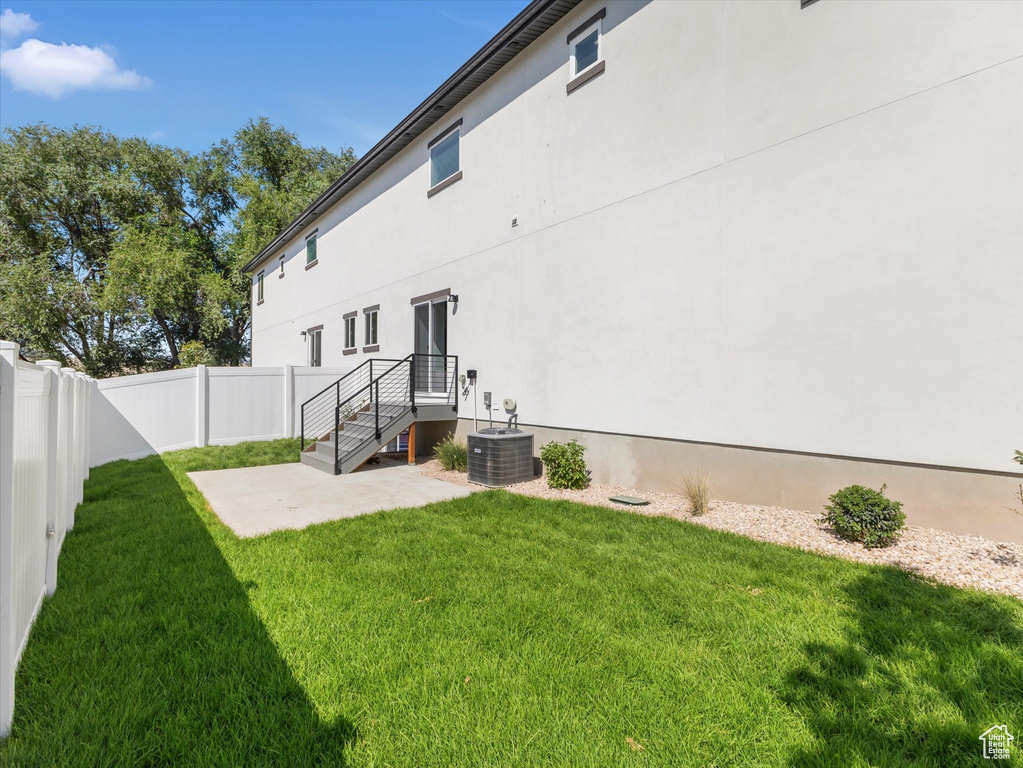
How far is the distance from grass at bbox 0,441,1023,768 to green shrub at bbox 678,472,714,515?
1283mm

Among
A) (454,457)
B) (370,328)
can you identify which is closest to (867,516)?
(454,457)

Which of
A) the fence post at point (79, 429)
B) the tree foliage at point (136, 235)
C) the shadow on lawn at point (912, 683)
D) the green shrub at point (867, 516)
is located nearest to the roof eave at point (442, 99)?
the green shrub at point (867, 516)

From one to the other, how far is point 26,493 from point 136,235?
29.7 metres

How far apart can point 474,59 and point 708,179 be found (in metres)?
6.29

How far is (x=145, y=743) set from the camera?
2.36 meters

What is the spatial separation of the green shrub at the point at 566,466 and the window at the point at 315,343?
1328 cm

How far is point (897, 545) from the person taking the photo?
197 inches

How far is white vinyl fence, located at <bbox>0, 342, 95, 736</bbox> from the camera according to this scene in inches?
94.5

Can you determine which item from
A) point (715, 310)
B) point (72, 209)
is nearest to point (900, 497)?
point (715, 310)

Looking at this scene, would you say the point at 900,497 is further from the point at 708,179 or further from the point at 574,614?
the point at 708,179

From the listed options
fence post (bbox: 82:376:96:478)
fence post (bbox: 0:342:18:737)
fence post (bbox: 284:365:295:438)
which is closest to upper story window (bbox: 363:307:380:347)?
fence post (bbox: 284:365:295:438)

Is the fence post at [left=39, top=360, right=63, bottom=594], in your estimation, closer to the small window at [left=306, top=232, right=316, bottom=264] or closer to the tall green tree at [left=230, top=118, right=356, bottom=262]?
the small window at [left=306, top=232, right=316, bottom=264]

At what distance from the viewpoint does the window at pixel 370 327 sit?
1532 cm

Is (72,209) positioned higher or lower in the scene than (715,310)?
higher
